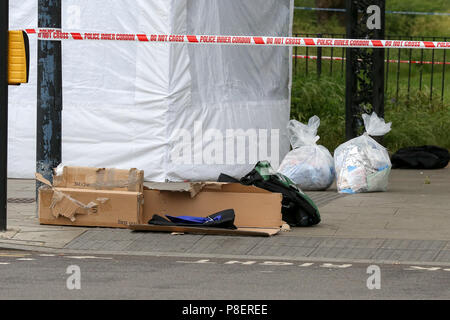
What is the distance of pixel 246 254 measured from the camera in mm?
9531

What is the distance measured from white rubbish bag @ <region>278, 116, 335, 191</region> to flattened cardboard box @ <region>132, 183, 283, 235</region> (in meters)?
3.18

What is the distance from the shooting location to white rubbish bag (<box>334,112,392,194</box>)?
13445 millimetres

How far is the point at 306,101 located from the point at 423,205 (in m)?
7.43

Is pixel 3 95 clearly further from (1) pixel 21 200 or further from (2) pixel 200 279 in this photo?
(2) pixel 200 279

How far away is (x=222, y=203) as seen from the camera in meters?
10.6

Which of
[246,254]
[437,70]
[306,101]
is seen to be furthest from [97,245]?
[437,70]

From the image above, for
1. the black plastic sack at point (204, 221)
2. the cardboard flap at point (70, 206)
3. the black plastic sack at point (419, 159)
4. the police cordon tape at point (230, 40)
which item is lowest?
the black plastic sack at point (204, 221)

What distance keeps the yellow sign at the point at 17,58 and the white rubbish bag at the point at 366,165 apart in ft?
15.6

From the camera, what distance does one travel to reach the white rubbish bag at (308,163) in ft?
45.0

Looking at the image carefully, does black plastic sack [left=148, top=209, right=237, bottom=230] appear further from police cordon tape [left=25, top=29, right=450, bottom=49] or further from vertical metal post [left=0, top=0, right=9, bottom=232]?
police cordon tape [left=25, top=29, right=450, bottom=49]

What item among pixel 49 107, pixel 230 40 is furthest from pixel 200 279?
pixel 230 40

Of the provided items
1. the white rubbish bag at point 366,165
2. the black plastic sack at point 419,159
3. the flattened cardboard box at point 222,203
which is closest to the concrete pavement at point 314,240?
the flattened cardboard box at point 222,203

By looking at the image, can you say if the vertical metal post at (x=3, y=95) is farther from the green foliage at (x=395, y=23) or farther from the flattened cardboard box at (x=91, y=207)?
the green foliage at (x=395, y=23)

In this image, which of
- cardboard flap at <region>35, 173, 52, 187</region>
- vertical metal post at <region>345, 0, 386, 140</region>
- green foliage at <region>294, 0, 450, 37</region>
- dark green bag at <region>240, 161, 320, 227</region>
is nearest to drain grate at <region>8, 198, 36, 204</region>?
cardboard flap at <region>35, 173, 52, 187</region>
